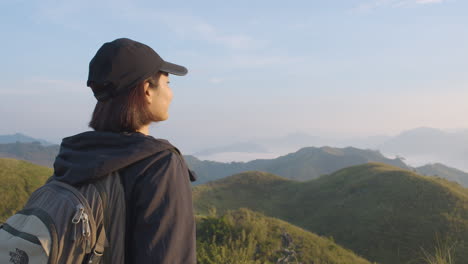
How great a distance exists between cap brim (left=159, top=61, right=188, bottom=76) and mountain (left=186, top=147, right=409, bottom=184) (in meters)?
107

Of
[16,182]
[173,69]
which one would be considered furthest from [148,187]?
[16,182]

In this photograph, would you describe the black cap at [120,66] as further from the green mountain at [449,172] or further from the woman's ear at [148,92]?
the green mountain at [449,172]

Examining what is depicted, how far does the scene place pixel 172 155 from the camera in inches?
74.4

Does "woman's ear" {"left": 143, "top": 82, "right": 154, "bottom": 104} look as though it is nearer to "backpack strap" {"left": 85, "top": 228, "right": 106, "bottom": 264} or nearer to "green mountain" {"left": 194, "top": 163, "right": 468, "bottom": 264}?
"backpack strap" {"left": 85, "top": 228, "right": 106, "bottom": 264}

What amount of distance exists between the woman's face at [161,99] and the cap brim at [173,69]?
58 mm

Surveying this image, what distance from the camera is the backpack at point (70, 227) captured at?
1741 mm

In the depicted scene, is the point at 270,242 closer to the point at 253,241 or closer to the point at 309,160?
the point at 253,241

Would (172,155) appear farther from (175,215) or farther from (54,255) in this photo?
(54,255)

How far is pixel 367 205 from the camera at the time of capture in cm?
2120

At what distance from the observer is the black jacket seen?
177 centimetres

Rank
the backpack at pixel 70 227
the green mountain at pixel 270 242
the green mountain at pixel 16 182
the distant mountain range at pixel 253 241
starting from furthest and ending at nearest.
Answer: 1. the green mountain at pixel 16 182
2. the green mountain at pixel 270 242
3. the distant mountain range at pixel 253 241
4. the backpack at pixel 70 227

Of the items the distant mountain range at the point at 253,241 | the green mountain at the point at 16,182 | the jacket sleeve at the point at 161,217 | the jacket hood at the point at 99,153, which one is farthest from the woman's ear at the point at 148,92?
the green mountain at the point at 16,182

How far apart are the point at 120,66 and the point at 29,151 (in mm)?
138627

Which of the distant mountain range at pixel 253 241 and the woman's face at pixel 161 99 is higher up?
the woman's face at pixel 161 99
